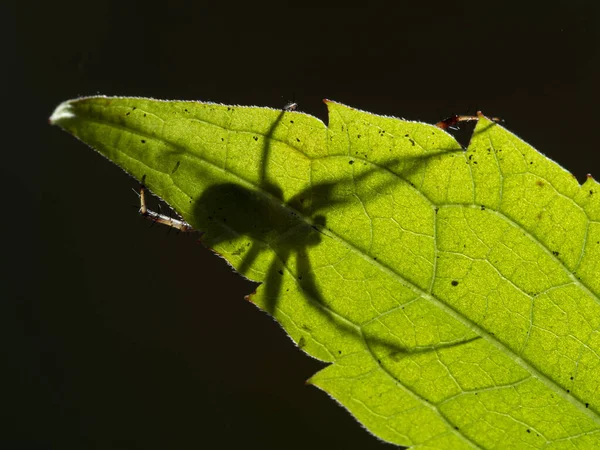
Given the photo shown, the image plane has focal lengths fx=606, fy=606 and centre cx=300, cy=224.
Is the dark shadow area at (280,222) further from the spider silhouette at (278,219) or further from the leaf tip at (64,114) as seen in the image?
the leaf tip at (64,114)

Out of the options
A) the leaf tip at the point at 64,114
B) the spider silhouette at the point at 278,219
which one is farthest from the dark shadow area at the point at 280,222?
the leaf tip at the point at 64,114

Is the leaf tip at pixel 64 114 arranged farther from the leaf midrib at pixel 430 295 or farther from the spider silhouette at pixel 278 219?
the spider silhouette at pixel 278 219

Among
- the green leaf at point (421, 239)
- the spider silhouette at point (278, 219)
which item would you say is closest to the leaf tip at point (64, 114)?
the green leaf at point (421, 239)

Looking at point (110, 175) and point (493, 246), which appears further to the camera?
point (110, 175)

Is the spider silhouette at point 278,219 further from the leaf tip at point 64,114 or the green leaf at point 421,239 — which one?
the leaf tip at point 64,114

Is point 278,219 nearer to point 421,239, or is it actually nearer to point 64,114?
point 421,239

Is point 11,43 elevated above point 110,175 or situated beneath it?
elevated above

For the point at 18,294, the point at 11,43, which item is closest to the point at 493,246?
the point at 18,294

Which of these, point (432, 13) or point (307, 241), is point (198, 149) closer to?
point (307, 241)

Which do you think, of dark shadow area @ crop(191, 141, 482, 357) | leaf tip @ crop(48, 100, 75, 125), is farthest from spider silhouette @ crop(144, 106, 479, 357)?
leaf tip @ crop(48, 100, 75, 125)
